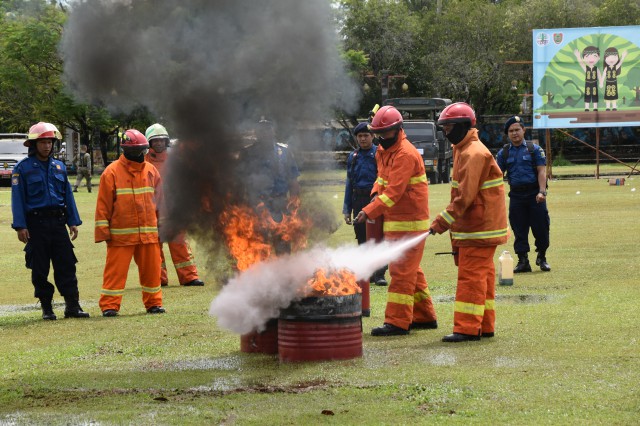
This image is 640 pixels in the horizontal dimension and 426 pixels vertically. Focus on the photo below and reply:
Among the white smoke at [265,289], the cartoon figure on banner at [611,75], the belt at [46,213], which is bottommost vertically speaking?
Answer: the white smoke at [265,289]

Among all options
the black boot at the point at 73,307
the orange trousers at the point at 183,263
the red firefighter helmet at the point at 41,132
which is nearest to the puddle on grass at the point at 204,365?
the black boot at the point at 73,307

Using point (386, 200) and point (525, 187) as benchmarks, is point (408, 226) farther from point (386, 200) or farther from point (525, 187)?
point (525, 187)

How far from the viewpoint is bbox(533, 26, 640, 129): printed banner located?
1599 inches

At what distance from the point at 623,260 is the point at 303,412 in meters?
9.80

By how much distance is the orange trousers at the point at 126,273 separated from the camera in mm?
11609

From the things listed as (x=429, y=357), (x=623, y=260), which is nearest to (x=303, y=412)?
(x=429, y=357)

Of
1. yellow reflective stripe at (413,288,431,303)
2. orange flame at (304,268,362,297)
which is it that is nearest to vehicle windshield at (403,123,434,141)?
yellow reflective stripe at (413,288,431,303)

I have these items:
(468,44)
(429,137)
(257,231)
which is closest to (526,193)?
(257,231)

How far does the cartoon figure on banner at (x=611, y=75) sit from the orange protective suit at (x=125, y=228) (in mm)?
31999

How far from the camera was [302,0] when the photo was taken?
27.7 feet

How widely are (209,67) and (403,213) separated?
8.23 ft

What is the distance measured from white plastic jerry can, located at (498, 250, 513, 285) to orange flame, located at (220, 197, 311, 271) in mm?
5022

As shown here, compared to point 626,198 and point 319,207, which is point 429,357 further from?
point 626,198

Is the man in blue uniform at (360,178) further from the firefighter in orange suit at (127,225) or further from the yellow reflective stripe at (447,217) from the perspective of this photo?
the yellow reflective stripe at (447,217)
